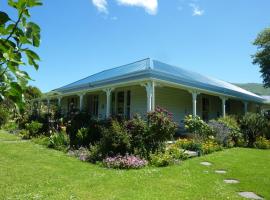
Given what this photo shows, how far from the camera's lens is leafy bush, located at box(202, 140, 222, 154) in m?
13.1

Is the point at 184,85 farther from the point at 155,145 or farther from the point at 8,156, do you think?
the point at 8,156

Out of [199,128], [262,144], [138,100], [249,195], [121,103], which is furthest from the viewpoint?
[121,103]

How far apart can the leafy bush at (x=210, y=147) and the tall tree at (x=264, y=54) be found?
48.6 feet

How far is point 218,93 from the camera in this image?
19.6m

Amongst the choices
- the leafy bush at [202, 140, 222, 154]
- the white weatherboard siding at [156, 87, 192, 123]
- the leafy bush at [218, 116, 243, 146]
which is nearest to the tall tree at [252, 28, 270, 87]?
the white weatherboard siding at [156, 87, 192, 123]

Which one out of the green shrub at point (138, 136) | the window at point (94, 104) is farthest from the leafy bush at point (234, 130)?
the window at point (94, 104)

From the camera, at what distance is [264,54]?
86.5ft

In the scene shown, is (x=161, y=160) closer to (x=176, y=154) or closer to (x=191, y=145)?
(x=176, y=154)

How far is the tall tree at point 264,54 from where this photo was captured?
26188 millimetres

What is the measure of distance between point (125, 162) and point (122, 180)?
1993mm

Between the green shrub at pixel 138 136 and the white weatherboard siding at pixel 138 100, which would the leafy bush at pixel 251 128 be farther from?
the green shrub at pixel 138 136

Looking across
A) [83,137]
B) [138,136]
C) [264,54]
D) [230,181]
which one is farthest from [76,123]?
[264,54]

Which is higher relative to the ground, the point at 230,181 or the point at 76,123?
the point at 76,123

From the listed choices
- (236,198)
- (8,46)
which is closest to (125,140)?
(236,198)
